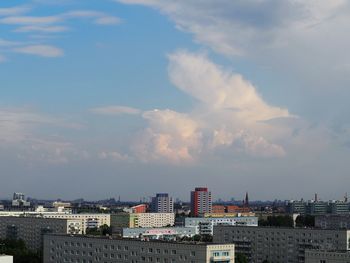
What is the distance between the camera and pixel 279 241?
5028 cm

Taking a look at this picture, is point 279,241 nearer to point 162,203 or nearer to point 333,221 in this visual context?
point 333,221

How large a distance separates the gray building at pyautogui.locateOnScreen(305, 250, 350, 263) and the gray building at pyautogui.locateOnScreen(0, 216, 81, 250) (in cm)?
2964

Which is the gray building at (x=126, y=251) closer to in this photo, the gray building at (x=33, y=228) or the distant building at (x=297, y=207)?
the gray building at (x=33, y=228)

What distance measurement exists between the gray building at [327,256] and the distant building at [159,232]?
2726 centimetres

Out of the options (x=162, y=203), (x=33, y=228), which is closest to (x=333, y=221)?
(x=33, y=228)

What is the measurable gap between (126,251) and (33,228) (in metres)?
27.6

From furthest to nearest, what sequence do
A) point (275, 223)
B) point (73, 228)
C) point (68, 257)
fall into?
point (275, 223), point (73, 228), point (68, 257)

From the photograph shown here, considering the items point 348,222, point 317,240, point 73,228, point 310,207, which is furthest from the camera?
point 310,207

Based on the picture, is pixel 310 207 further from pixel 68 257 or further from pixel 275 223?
pixel 68 257

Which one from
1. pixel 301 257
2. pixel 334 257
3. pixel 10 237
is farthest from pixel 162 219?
pixel 334 257

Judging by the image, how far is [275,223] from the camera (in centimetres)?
8712

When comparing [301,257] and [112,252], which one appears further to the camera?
[301,257]

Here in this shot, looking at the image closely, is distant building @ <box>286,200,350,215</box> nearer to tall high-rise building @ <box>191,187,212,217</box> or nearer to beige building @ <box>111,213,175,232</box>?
tall high-rise building @ <box>191,187,212,217</box>

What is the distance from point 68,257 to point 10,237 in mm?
26438
